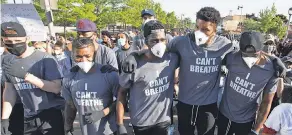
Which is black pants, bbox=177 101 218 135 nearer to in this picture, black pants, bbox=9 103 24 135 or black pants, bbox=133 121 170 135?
black pants, bbox=133 121 170 135

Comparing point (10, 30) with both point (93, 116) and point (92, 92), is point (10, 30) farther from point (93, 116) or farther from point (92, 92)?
point (93, 116)

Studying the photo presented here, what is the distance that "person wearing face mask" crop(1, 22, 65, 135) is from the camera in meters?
2.67

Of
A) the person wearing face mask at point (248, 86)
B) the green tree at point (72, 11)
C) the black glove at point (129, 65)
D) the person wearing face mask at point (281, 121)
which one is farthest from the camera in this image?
the green tree at point (72, 11)

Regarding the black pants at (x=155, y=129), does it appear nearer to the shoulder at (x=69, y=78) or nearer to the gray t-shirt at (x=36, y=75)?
the shoulder at (x=69, y=78)

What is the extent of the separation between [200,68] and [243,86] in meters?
0.48

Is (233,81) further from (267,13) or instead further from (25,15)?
(267,13)

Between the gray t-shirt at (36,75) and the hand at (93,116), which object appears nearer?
the hand at (93,116)

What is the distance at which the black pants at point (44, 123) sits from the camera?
2.93 meters

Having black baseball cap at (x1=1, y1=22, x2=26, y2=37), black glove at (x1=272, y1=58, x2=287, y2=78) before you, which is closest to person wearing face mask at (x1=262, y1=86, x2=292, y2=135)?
black glove at (x1=272, y1=58, x2=287, y2=78)

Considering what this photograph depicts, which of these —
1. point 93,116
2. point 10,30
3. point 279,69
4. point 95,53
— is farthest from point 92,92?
point 279,69

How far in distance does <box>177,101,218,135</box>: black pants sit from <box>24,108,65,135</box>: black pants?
56.4 inches

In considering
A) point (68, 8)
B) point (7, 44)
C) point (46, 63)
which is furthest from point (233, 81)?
point (68, 8)

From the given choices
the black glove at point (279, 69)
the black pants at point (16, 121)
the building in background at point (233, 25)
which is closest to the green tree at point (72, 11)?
the building in background at point (233, 25)

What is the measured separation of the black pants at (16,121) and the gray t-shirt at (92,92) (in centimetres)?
119
